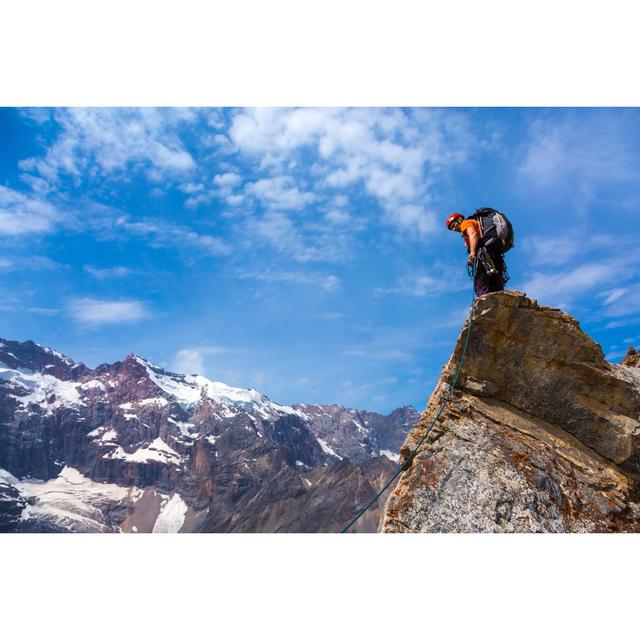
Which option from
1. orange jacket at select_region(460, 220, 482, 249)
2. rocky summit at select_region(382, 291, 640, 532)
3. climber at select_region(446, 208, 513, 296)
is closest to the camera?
rocky summit at select_region(382, 291, 640, 532)

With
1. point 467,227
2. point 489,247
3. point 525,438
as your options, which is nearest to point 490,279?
point 489,247

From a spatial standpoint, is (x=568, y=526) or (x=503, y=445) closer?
(x=568, y=526)

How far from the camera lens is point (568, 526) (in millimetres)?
9617

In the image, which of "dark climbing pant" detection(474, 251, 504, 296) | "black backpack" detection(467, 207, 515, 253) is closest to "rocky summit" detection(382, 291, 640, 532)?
"dark climbing pant" detection(474, 251, 504, 296)

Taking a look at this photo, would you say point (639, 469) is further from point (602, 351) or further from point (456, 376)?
point (456, 376)

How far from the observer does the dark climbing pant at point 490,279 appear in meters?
13.1

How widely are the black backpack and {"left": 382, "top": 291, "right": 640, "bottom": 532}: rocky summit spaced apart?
5.78 ft

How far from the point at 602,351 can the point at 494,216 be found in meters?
4.55

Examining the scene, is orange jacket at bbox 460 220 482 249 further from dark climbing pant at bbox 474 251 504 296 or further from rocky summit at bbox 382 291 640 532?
rocky summit at bbox 382 291 640 532

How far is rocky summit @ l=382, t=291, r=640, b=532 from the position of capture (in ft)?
31.5

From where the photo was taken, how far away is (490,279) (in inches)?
518

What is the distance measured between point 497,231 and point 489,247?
1.56 feet
